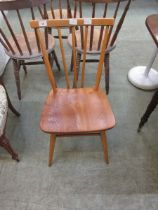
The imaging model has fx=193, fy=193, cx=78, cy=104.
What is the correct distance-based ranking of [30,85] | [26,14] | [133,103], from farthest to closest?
Result: 1. [26,14]
2. [30,85]
3. [133,103]

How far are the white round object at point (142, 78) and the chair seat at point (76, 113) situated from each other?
0.75 meters

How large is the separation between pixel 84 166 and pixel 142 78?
105cm

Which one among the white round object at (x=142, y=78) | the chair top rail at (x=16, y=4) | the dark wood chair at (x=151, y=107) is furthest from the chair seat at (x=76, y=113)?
the white round object at (x=142, y=78)

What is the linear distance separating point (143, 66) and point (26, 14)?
82.0 inches

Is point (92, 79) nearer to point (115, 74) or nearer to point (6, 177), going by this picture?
point (115, 74)

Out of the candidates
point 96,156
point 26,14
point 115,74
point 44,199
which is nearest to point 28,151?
point 44,199

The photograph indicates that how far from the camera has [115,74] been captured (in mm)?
2070

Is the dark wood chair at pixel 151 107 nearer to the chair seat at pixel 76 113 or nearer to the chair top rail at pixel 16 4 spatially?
the chair seat at pixel 76 113

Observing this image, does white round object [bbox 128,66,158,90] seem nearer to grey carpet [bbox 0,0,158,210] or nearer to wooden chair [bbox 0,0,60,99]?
grey carpet [bbox 0,0,158,210]

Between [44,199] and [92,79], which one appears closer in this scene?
[44,199]

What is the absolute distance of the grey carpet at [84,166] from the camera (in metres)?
1.22

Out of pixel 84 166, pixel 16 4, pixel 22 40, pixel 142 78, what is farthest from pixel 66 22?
Result: pixel 142 78

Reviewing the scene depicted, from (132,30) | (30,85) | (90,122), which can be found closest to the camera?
(90,122)

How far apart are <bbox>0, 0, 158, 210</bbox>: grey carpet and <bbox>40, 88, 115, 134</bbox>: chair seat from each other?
1.37 ft
